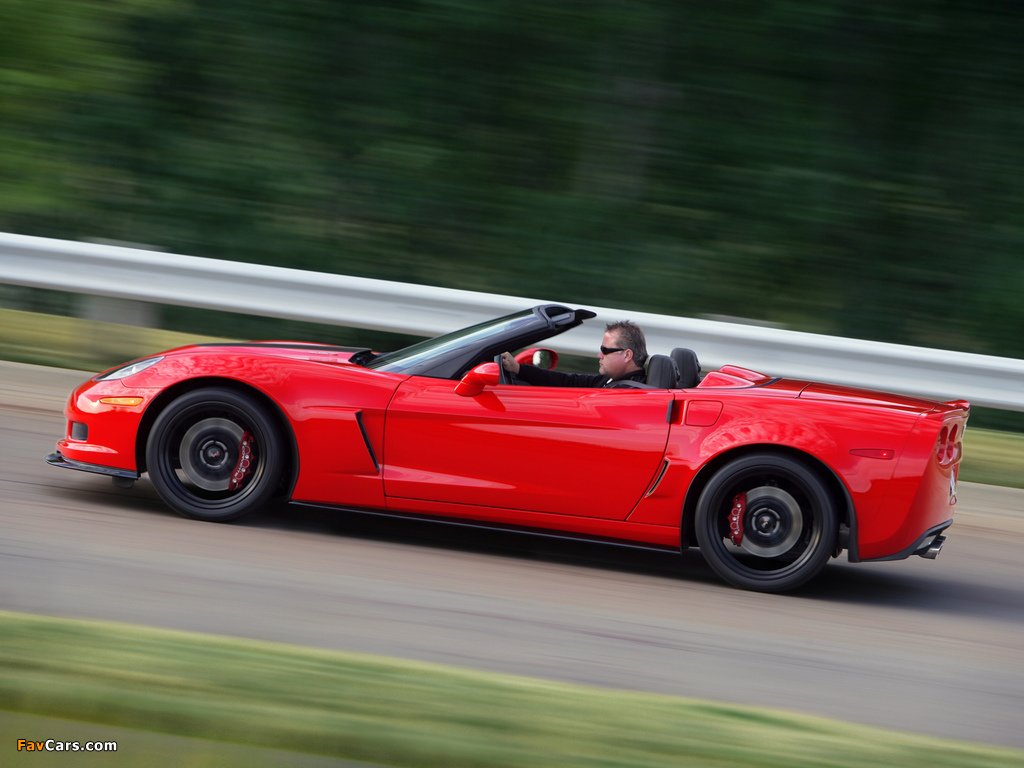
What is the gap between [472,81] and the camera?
1127 centimetres

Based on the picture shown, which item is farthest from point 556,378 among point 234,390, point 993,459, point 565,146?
Answer: point 565,146

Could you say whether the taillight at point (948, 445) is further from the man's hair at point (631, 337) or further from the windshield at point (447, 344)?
the windshield at point (447, 344)

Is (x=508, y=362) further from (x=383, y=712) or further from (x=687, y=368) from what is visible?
(x=383, y=712)

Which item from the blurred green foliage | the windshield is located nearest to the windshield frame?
the windshield

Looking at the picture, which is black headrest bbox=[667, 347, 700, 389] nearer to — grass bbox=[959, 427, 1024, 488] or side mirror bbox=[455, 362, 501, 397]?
side mirror bbox=[455, 362, 501, 397]

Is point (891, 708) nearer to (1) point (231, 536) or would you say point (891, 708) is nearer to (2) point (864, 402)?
(2) point (864, 402)

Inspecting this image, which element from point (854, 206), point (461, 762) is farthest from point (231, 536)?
point (854, 206)

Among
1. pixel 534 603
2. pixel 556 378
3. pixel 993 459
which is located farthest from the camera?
pixel 993 459

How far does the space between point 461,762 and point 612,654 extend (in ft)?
4.12

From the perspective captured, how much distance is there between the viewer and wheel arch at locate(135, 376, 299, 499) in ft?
16.3

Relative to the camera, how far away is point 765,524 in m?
4.87

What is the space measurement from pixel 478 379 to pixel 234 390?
3.73 ft

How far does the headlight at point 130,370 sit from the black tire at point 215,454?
10.1 inches

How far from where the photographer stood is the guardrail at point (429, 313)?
755 centimetres
